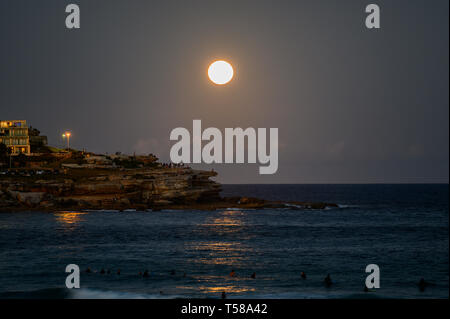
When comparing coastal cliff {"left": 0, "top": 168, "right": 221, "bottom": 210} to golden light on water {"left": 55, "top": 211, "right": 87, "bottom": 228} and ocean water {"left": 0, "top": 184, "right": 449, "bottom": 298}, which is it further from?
ocean water {"left": 0, "top": 184, "right": 449, "bottom": 298}

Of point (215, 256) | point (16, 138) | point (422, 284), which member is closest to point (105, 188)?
point (16, 138)

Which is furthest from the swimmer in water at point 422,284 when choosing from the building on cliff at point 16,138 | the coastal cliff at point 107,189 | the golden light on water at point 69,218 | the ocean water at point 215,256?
the building on cliff at point 16,138

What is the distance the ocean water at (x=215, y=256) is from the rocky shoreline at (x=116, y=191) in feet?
50.0

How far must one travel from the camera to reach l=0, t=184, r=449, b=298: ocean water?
125 feet

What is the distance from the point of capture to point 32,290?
120 ft

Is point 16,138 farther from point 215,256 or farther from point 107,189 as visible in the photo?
point 215,256

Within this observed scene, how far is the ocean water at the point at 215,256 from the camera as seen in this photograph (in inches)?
1500

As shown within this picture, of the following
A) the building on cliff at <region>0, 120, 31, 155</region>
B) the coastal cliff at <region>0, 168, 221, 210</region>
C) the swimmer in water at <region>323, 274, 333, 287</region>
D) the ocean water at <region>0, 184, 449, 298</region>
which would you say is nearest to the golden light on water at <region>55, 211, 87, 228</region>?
the ocean water at <region>0, 184, 449, 298</region>

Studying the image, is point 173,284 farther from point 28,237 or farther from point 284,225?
point 284,225

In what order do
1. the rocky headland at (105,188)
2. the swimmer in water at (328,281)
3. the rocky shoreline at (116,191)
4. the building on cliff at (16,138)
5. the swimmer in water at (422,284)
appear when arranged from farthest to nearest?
the building on cliff at (16,138) < the rocky headland at (105,188) < the rocky shoreline at (116,191) < the swimmer in water at (328,281) < the swimmer in water at (422,284)

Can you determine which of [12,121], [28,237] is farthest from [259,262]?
[12,121]

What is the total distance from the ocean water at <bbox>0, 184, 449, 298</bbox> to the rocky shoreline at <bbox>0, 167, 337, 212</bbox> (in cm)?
1525

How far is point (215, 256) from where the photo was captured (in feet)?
171

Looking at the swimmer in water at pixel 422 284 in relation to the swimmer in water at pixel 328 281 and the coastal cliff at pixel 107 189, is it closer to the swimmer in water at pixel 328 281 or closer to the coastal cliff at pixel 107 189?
the swimmer in water at pixel 328 281
